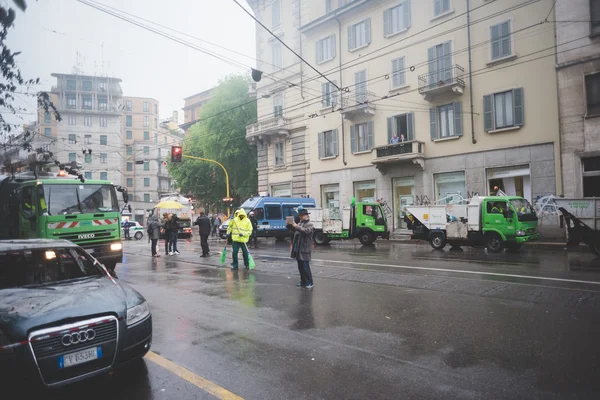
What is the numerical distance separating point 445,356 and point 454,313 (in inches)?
75.7

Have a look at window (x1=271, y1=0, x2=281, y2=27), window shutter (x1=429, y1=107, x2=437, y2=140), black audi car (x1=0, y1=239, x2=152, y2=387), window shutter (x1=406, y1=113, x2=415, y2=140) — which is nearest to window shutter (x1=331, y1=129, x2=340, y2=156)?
window shutter (x1=406, y1=113, x2=415, y2=140)

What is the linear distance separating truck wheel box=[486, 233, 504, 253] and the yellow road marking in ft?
45.4

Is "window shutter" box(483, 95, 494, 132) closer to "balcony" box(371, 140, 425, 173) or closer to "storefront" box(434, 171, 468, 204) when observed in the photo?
"storefront" box(434, 171, 468, 204)

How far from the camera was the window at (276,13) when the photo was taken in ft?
110

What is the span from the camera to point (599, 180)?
58.9ft

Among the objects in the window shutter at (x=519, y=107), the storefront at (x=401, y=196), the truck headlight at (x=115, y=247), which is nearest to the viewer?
the truck headlight at (x=115, y=247)

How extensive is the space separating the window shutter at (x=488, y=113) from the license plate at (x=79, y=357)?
21.9m

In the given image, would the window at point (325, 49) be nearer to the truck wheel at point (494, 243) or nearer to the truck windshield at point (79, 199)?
the truck wheel at point (494, 243)

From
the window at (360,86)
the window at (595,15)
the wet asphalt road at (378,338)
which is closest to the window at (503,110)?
the window at (595,15)

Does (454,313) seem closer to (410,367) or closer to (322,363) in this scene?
(410,367)

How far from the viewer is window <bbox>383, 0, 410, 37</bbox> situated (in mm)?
24609

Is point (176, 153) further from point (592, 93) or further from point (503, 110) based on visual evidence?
point (592, 93)

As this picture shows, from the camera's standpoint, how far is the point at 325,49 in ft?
97.3

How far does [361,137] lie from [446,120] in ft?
19.8
